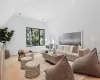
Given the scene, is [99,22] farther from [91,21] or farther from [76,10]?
[76,10]

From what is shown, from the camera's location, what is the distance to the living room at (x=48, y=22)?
4953mm

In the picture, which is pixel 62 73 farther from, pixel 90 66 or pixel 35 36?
pixel 35 36

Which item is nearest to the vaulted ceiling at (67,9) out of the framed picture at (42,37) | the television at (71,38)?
the television at (71,38)

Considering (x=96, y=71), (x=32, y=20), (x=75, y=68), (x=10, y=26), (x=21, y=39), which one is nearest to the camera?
(x=96, y=71)

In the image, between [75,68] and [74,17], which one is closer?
[75,68]

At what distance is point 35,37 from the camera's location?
8586mm

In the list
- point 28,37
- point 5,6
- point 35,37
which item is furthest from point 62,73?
point 35,37

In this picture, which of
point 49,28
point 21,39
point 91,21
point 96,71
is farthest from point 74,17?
point 96,71

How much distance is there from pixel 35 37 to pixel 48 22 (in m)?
1.89

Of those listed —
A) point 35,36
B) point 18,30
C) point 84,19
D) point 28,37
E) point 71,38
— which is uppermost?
point 84,19

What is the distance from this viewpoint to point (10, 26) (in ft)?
23.1

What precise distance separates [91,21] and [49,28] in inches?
173

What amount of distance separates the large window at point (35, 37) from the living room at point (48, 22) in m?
0.14

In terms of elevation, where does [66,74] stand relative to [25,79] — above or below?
above
